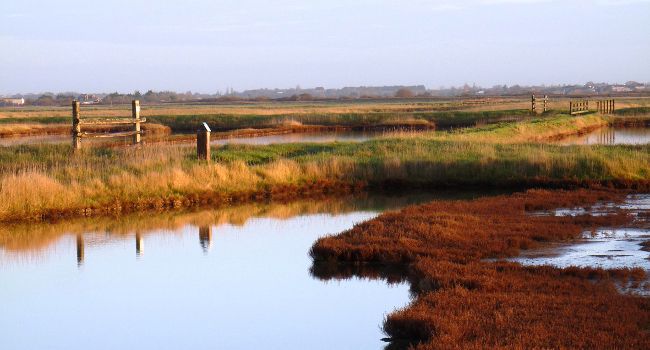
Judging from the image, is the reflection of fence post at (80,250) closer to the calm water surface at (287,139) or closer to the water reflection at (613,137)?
the calm water surface at (287,139)

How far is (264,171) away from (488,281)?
484 inches

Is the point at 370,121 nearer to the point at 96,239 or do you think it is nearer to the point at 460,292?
the point at 96,239

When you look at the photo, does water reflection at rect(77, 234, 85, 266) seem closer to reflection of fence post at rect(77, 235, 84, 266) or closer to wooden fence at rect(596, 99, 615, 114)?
reflection of fence post at rect(77, 235, 84, 266)

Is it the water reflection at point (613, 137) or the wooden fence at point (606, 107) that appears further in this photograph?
the wooden fence at point (606, 107)

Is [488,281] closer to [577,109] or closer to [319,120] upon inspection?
[319,120]

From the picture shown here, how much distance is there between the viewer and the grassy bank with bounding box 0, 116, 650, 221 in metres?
18.9

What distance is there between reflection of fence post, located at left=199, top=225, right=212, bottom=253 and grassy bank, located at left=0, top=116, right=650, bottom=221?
2.48 m

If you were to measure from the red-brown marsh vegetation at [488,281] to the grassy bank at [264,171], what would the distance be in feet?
16.5

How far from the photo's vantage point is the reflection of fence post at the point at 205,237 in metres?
15.8

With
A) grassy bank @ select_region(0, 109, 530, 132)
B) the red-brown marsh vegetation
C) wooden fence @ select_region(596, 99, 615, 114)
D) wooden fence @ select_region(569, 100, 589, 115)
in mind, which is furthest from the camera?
wooden fence @ select_region(596, 99, 615, 114)

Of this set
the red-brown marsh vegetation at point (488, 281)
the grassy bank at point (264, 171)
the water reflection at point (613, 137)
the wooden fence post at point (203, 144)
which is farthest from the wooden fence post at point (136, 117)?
the water reflection at point (613, 137)

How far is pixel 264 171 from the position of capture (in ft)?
74.8

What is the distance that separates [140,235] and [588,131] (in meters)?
37.3

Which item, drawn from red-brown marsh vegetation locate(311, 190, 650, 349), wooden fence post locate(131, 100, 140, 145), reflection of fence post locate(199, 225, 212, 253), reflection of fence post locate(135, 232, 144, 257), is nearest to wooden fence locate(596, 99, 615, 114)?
wooden fence post locate(131, 100, 140, 145)
